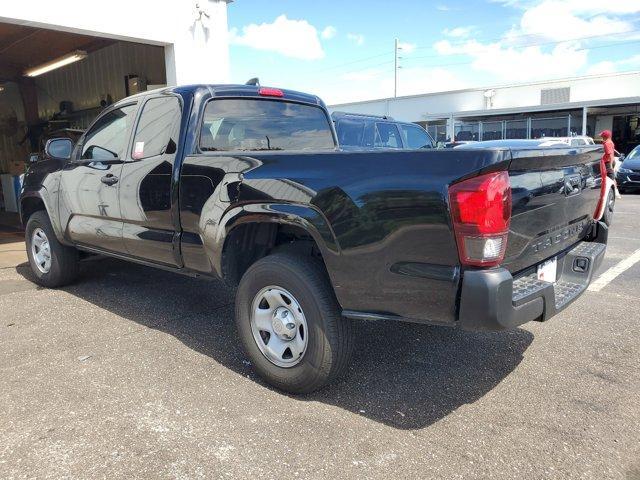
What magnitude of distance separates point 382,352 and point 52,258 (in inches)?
145

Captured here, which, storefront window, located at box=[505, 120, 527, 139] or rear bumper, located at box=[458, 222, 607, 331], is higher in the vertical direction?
storefront window, located at box=[505, 120, 527, 139]

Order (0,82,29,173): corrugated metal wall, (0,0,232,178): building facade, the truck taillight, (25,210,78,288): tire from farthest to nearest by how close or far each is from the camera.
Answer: (0,82,29,173): corrugated metal wall, (0,0,232,178): building facade, (25,210,78,288): tire, the truck taillight

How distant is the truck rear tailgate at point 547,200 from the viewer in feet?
8.49

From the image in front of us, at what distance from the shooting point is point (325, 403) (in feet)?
10.1

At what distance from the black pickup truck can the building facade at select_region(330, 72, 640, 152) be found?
2377cm

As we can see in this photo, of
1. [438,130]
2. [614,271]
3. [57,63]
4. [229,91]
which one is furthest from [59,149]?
[438,130]

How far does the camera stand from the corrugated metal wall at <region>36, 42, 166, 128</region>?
12539 mm

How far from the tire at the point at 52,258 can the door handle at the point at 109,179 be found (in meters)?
1.34

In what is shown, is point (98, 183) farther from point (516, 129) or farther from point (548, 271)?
point (516, 129)

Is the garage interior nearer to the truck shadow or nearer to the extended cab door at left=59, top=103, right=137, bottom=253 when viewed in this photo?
the extended cab door at left=59, top=103, right=137, bottom=253

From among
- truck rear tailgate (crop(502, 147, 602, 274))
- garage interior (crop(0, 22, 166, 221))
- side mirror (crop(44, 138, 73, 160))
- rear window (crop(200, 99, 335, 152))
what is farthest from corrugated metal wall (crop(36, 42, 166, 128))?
A: truck rear tailgate (crop(502, 147, 602, 274))

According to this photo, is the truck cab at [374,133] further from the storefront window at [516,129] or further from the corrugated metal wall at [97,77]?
the storefront window at [516,129]

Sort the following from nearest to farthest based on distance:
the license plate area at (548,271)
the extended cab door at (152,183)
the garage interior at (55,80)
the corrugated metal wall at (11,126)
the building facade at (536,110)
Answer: the license plate area at (548,271) → the extended cab door at (152,183) → the garage interior at (55,80) → the corrugated metal wall at (11,126) → the building facade at (536,110)

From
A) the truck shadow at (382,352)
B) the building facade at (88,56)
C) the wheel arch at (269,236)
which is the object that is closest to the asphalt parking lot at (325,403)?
the truck shadow at (382,352)
